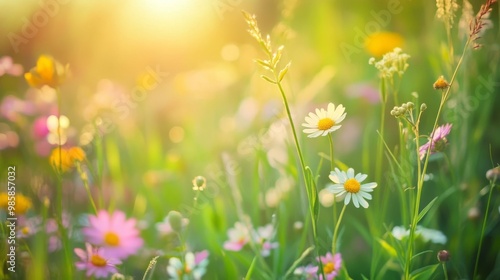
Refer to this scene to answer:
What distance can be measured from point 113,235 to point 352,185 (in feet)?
1.29

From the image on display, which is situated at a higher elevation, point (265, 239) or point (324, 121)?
point (324, 121)

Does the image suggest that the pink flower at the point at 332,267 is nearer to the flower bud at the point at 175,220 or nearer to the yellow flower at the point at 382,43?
the flower bud at the point at 175,220

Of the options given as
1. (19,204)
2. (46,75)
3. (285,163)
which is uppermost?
(46,75)

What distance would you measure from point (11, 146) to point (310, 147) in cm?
61

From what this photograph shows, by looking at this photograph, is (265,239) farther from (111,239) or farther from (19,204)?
(19,204)

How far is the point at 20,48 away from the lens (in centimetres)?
150

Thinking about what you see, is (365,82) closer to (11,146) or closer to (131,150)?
(131,150)

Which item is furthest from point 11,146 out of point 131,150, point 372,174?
point 372,174

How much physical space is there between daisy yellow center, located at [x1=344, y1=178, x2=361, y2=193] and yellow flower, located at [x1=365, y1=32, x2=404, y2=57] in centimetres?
71

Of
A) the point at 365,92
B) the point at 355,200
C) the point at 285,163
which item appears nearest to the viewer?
the point at 355,200

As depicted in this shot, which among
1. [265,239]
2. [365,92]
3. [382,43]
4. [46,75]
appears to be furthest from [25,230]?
[382,43]

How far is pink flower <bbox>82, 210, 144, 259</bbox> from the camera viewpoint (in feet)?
2.70

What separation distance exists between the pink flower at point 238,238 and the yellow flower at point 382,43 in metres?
0.55

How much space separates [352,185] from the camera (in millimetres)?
613
